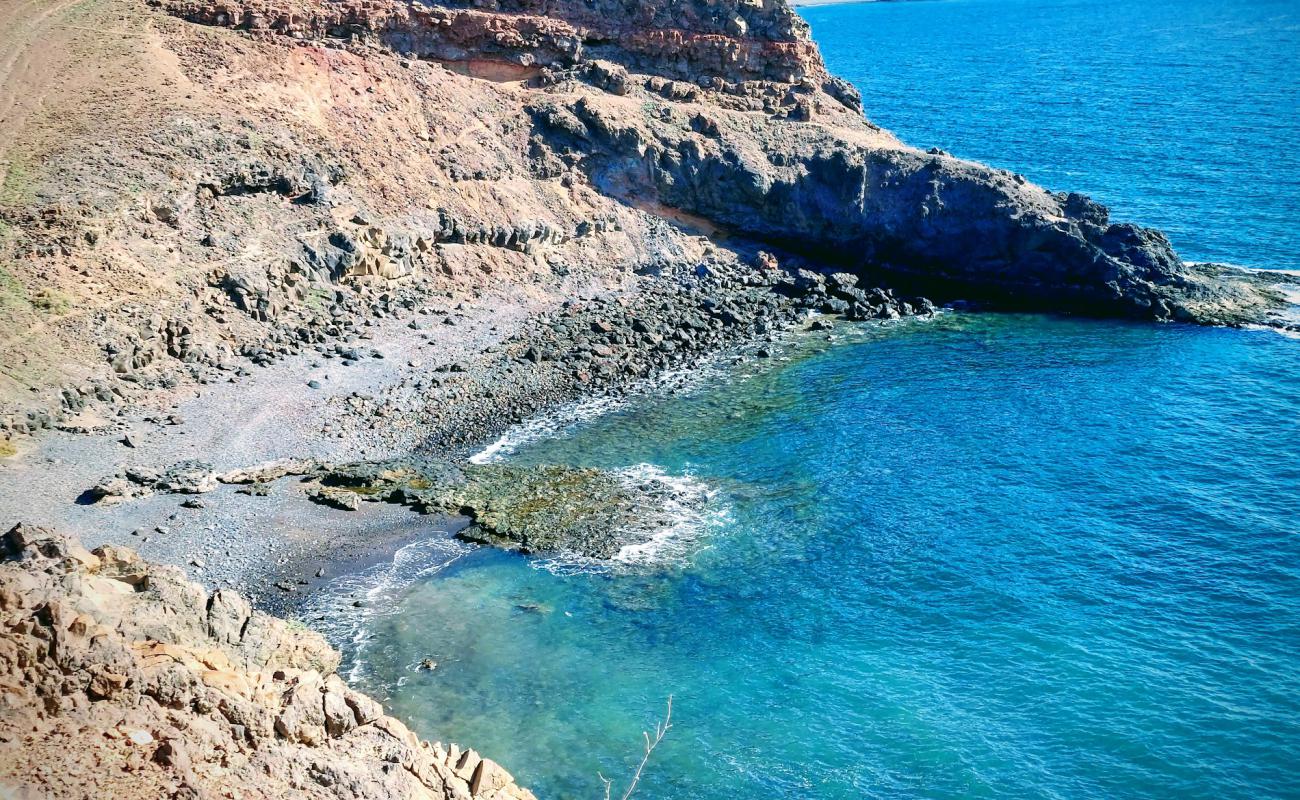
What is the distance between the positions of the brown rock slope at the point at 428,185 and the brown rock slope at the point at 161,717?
2248 cm

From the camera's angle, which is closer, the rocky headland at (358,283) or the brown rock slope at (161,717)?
the brown rock slope at (161,717)

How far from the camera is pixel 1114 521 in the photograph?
1560 inches

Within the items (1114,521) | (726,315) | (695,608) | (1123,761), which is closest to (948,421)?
(1114,521)

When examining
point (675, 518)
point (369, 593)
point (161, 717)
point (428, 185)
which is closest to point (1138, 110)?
point (428, 185)

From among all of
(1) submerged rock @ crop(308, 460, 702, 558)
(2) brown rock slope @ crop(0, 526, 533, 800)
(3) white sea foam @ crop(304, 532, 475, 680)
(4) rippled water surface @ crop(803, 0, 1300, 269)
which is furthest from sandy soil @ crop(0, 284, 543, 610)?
(4) rippled water surface @ crop(803, 0, 1300, 269)

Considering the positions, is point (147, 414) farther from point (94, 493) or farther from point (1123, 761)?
point (1123, 761)

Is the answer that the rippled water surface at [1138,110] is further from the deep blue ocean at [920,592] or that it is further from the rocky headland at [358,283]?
the deep blue ocean at [920,592]

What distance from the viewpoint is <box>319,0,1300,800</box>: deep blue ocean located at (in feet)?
→ 95.2

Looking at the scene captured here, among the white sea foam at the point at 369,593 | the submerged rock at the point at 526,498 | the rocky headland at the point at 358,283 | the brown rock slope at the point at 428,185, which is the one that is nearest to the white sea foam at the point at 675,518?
the submerged rock at the point at 526,498

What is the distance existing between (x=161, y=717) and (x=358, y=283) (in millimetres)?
36597

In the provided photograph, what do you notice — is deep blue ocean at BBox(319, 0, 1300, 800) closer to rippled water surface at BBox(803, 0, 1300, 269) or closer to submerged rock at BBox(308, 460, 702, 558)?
submerged rock at BBox(308, 460, 702, 558)

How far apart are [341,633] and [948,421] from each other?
26868mm

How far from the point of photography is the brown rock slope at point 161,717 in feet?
53.9

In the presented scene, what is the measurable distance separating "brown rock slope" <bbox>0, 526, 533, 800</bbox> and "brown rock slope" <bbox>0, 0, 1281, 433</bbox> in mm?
22483
